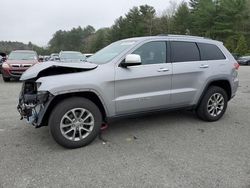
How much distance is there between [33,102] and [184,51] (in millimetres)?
2885

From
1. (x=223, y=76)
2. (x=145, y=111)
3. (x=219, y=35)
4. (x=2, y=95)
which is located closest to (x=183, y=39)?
(x=223, y=76)

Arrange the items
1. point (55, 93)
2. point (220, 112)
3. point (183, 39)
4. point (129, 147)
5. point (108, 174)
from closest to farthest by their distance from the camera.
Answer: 1. point (108, 174)
2. point (55, 93)
3. point (129, 147)
4. point (183, 39)
5. point (220, 112)

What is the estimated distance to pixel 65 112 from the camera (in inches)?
165

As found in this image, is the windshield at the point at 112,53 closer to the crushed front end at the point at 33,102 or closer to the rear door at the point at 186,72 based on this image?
the rear door at the point at 186,72

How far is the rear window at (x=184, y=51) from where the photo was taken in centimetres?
526

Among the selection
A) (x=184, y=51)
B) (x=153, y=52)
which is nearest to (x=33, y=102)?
(x=153, y=52)

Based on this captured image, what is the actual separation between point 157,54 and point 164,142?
1.56 meters

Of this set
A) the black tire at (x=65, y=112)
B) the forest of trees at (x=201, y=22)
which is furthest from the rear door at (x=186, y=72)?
the forest of trees at (x=201, y=22)

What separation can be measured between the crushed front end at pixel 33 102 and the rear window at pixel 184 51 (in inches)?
95.0

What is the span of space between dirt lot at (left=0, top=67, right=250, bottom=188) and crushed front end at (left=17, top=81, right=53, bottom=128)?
0.47 m

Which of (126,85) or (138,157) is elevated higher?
(126,85)

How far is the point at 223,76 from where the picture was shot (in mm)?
5742

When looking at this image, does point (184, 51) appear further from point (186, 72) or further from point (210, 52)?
point (210, 52)

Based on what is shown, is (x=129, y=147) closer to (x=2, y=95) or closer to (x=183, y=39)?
(x=183, y=39)
